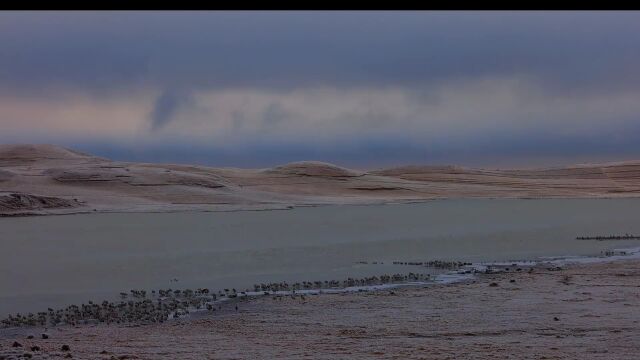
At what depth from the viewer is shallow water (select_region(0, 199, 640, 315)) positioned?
14383 mm

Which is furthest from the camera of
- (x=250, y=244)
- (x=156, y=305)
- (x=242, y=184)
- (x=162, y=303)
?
(x=242, y=184)

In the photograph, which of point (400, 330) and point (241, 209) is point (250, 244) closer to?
point (400, 330)

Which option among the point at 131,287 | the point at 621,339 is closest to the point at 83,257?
the point at 131,287

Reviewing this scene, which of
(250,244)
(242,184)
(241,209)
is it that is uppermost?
(242,184)

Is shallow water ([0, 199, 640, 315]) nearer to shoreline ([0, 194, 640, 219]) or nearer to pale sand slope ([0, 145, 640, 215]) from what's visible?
shoreline ([0, 194, 640, 219])

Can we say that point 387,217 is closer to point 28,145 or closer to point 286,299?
point 286,299

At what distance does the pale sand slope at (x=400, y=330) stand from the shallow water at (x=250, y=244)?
2851mm

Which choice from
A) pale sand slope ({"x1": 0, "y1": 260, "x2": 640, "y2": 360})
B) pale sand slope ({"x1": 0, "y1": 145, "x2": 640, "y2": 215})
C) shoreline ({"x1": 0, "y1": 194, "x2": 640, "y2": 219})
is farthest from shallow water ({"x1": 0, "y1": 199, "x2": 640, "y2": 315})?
pale sand slope ({"x1": 0, "y1": 145, "x2": 640, "y2": 215})

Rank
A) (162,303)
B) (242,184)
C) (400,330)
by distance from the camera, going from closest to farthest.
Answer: (400,330)
(162,303)
(242,184)

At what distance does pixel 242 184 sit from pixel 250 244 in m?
25.2

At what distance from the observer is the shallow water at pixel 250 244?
1438 cm

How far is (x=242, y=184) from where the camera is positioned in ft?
149

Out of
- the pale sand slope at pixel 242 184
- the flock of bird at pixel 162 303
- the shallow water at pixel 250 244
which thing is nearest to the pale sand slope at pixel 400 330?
the flock of bird at pixel 162 303

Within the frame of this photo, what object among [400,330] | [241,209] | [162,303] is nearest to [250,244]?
[162,303]
